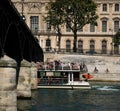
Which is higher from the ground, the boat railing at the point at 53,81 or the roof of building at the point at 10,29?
the roof of building at the point at 10,29

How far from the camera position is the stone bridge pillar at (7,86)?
1516 inches

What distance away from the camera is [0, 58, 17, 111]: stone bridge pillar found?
38.5 m

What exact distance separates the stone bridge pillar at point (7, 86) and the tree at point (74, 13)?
231 feet

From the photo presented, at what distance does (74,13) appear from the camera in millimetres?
110312

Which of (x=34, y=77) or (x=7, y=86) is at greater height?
(x=34, y=77)

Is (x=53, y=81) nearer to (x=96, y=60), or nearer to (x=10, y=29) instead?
(x=10, y=29)

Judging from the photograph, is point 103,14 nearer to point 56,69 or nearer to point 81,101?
point 56,69

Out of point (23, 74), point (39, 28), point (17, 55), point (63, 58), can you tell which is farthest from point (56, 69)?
point (39, 28)

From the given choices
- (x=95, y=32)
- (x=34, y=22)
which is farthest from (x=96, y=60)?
(x=34, y=22)

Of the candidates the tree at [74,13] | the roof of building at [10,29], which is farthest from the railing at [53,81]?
the tree at [74,13]

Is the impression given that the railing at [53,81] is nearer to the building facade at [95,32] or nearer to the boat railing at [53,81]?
the boat railing at [53,81]

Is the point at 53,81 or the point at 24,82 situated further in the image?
the point at 53,81

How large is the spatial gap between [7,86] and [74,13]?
238 feet

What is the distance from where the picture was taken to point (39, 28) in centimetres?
13188
